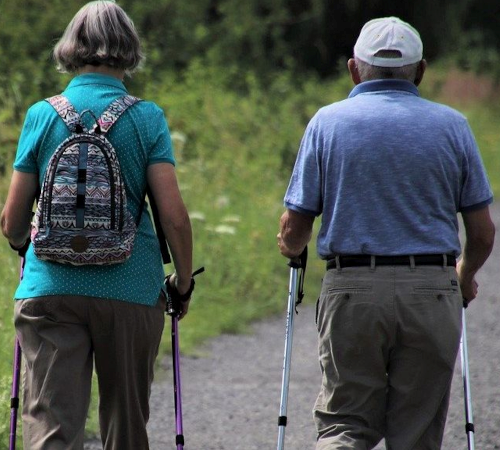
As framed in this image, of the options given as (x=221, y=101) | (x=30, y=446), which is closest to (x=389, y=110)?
(x=30, y=446)

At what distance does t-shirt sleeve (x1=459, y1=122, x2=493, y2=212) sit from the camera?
4.34 metres

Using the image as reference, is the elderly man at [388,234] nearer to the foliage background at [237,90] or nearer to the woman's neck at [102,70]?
the woman's neck at [102,70]

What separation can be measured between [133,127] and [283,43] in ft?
49.6

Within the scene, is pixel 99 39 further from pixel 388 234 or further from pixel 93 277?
pixel 388 234

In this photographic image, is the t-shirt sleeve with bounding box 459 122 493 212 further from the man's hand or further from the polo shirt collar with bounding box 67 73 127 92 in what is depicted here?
the polo shirt collar with bounding box 67 73 127 92

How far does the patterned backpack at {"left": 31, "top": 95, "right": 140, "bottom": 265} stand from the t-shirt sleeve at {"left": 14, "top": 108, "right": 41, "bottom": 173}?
0.13 meters

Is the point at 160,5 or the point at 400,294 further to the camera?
the point at 160,5

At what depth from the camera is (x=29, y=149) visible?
4.20 metres

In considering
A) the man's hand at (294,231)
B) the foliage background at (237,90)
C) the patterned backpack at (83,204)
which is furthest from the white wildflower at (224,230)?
the patterned backpack at (83,204)

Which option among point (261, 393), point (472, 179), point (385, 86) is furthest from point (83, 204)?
point (261, 393)

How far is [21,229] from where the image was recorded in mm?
4367

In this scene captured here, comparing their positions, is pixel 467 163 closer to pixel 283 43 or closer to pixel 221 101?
pixel 221 101

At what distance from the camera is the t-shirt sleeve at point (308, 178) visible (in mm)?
4320

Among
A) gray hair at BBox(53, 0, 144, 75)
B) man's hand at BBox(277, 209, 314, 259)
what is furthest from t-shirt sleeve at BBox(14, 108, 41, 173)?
man's hand at BBox(277, 209, 314, 259)
